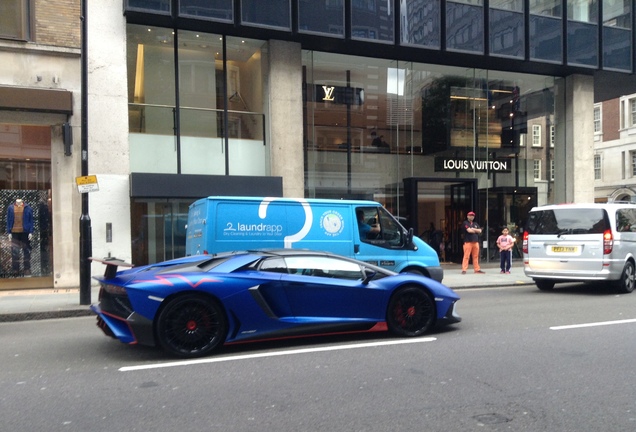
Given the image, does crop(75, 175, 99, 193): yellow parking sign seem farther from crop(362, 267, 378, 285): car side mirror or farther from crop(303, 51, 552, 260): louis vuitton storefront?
crop(303, 51, 552, 260): louis vuitton storefront

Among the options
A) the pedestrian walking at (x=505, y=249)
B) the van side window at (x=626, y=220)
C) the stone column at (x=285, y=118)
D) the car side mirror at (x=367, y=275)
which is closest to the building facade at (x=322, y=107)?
the stone column at (x=285, y=118)

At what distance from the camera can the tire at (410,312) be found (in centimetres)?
775

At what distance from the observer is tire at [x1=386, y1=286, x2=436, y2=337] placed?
7746 millimetres

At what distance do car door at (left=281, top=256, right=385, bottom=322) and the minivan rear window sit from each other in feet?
23.3

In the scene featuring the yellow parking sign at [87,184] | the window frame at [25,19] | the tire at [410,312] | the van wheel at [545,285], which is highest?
the window frame at [25,19]

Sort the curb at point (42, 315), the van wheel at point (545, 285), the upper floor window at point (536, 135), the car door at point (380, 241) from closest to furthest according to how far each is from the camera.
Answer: the curb at point (42, 315) → the car door at point (380, 241) → the van wheel at point (545, 285) → the upper floor window at point (536, 135)

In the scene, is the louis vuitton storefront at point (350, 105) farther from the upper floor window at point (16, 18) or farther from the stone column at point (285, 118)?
the upper floor window at point (16, 18)

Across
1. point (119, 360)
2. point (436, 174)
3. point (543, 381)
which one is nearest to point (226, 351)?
point (119, 360)

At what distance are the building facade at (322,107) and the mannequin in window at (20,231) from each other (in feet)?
1.96

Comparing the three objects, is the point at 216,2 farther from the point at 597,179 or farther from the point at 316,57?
the point at 597,179

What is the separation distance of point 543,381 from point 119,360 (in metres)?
4.62

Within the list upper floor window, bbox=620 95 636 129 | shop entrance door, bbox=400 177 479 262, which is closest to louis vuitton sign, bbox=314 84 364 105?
shop entrance door, bbox=400 177 479 262

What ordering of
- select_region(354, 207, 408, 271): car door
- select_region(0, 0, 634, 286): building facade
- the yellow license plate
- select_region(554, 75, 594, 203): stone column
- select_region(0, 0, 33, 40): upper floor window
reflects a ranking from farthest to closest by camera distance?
select_region(554, 75, 594, 203): stone column
select_region(0, 0, 634, 286): building facade
select_region(0, 0, 33, 40): upper floor window
the yellow license plate
select_region(354, 207, 408, 271): car door

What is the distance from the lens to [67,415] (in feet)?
15.8
